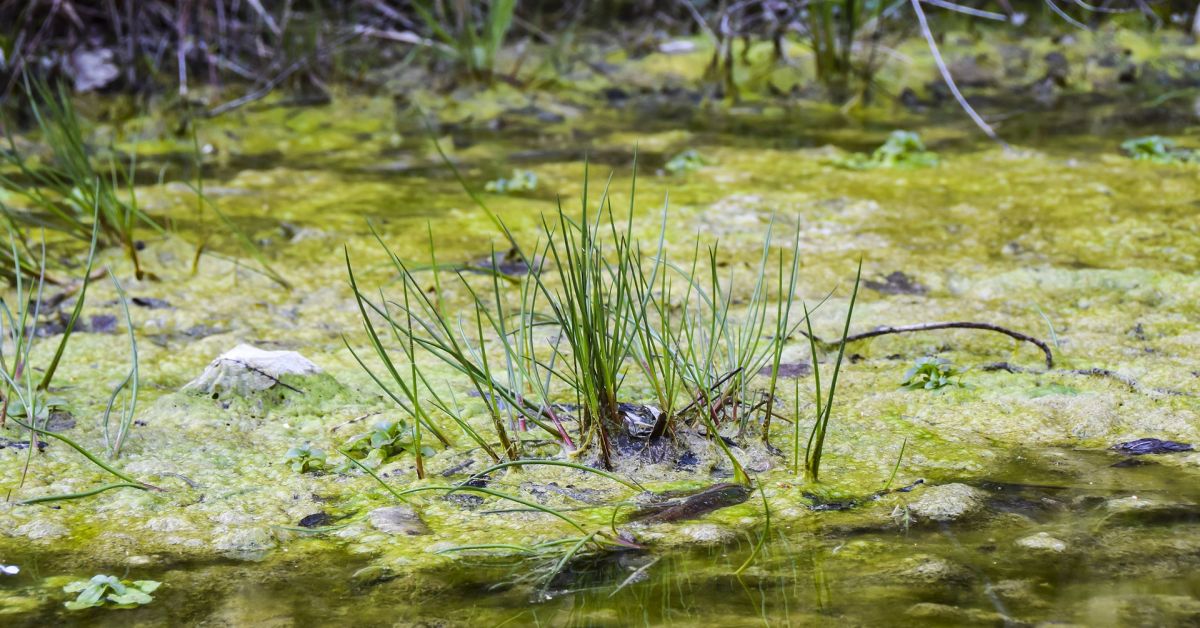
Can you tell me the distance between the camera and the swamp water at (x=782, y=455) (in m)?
1.31

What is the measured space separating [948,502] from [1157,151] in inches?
105

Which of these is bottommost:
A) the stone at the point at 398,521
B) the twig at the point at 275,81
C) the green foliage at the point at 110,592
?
the stone at the point at 398,521

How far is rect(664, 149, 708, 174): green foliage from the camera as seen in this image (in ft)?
12.9

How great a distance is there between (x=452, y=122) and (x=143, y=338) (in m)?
2.62

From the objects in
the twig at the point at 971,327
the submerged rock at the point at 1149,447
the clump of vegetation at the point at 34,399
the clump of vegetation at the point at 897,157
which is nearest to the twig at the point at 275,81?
the clump of vegetation at the point at 897,157

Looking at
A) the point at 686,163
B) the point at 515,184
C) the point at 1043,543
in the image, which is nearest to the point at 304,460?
the point at 1043,543

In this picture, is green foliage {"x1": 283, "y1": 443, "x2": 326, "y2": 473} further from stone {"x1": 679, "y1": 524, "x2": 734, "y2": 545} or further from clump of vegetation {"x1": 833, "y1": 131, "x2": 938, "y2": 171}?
clump of vegetation {"x1": 833, "y1": 131, "x2": 938, "y2": 171}

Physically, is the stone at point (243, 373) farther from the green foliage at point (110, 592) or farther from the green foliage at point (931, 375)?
the green foliage at point (931, 375)

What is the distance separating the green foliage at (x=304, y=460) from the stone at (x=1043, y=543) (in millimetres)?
1049

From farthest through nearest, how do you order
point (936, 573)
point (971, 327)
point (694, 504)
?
point (971, 327) < point (694, 504) < point (936, 573)

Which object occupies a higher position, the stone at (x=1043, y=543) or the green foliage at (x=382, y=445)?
the stone at (x=1043, y=543)

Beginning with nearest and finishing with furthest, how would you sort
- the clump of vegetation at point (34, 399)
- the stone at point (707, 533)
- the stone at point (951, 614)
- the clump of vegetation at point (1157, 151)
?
1. the stone at point (951, 614)
2. the stone at point (707, 533)
3. the clump of vegetation at point (34, 399)
4. the clump of vegetation at point (1157, 151)

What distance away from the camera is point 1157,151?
12.2 ft

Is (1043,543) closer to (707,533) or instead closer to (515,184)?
(707,533)
